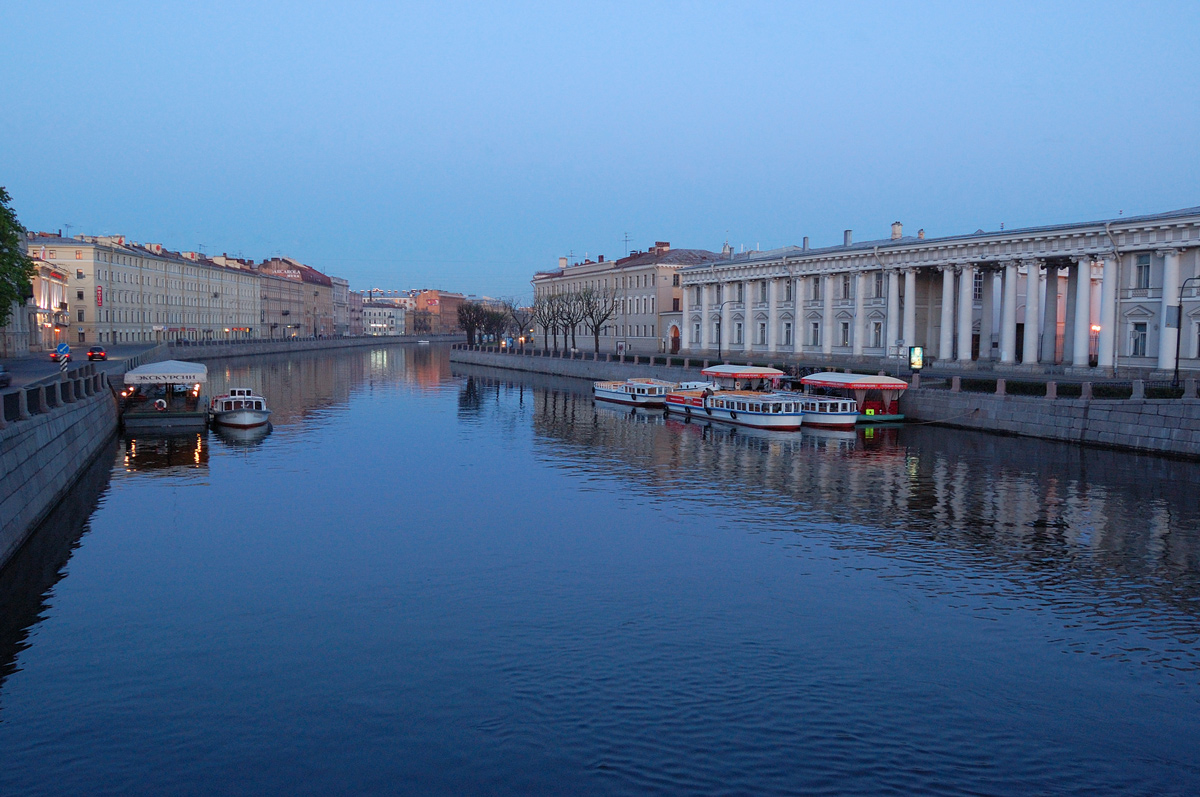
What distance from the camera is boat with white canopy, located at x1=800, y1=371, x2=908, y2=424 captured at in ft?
178

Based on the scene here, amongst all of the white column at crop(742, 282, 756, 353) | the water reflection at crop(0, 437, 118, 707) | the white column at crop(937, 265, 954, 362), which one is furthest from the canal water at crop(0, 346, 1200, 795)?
the white column at crop(742, 282, 756, 353)

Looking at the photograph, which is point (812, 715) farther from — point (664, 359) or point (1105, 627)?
point (664, 359)

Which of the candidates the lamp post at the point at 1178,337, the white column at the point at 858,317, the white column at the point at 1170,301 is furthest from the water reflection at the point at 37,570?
the white column at the point at 858,317

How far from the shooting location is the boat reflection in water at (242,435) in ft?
152

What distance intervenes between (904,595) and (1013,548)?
245 inches

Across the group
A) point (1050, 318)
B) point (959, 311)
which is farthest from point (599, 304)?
point (1050, 318)

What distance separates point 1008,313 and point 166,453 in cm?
4865

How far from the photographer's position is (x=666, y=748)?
13.9 m

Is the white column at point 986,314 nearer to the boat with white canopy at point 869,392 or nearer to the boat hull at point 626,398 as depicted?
the boat with white canopy at point 869,392

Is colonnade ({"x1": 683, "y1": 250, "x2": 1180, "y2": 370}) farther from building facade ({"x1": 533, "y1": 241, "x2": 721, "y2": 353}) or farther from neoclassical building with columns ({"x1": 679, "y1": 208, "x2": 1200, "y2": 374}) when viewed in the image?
building facade ({"x1": 533, "y1": 241, "x2": 721, "y2": 353})

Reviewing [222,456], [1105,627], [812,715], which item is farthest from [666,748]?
[222,456]

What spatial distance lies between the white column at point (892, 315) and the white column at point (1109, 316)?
61.9 feet

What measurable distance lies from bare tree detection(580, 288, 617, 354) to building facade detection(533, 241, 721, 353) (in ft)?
0.74

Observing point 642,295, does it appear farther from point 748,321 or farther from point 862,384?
point 862,384
